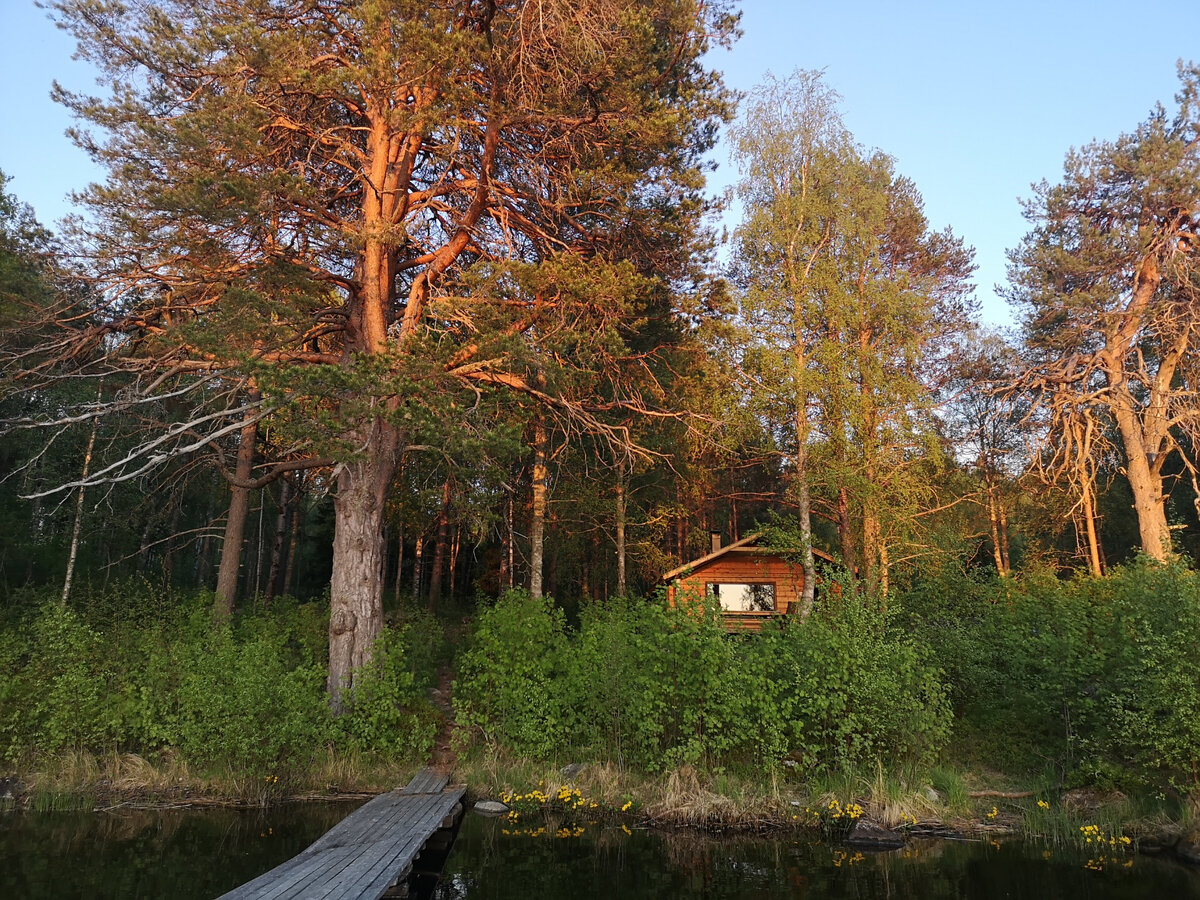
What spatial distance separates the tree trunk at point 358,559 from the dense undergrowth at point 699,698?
2.18 feet

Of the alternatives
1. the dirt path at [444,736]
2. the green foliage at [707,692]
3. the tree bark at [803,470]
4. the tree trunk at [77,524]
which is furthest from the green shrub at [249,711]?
the tree bark at [803,470]

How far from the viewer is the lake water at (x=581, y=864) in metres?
7.71

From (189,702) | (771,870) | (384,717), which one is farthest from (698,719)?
(189,702)

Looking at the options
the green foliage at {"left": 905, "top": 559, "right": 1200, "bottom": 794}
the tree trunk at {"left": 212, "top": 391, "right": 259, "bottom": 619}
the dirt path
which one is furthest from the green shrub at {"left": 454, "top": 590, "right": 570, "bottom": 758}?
the tree trunk at {"left": 212, "top": 391, "right": 259, "bottom": 619}

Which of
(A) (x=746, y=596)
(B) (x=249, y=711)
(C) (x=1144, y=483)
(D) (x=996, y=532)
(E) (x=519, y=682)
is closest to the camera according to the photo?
(B) (x=249, y=711)

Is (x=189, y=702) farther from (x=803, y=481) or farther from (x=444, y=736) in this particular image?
(x=803, y=481)

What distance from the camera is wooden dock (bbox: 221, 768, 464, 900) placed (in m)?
6.05

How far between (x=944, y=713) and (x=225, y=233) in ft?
44.4

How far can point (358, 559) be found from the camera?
13.0m

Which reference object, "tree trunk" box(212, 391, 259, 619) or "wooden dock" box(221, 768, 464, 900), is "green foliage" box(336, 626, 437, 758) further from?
"tree trunk" box(212, 391, 259, 619)

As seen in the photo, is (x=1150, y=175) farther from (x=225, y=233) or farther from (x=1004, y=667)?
(x=225, y=233)

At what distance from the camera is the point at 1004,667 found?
13.0m

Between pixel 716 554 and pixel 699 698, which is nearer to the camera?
pixel 699 698

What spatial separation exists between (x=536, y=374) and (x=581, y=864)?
7548 mm
